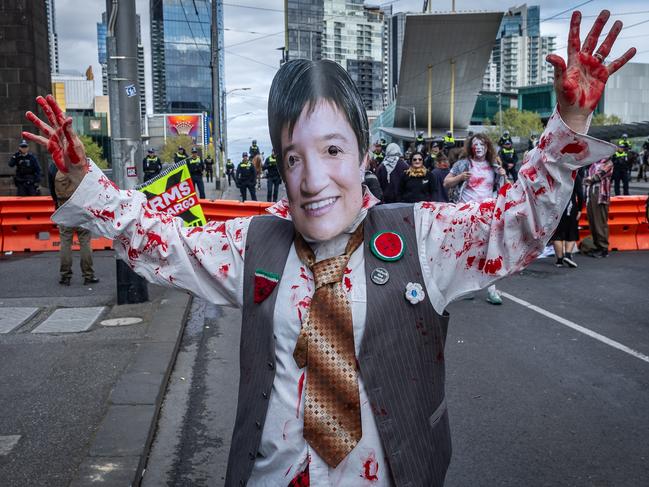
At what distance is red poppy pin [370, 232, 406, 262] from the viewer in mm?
2098

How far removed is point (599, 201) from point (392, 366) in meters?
10.8

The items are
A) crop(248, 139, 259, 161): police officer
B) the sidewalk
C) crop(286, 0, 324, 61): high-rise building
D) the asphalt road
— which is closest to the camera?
the sidewalk

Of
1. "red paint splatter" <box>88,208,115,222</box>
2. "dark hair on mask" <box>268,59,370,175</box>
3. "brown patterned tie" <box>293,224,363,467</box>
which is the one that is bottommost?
"brown patterned tie" <box>293,224,363,467</box>

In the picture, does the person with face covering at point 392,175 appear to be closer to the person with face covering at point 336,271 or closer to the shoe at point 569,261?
the shoe at point 569,261

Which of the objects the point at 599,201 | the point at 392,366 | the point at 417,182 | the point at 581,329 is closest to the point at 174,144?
the point at 599,201

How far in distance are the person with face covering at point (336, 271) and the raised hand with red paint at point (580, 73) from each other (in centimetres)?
2

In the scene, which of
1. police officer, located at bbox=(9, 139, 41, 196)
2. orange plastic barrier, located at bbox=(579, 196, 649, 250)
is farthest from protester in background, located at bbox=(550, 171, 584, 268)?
police officer, located at bbox=(9, 139, 41, 196)

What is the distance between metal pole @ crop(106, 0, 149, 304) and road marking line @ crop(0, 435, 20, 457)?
3.77m

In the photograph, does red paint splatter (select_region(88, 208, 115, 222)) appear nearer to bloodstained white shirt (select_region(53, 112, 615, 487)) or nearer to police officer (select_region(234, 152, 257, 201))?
bloodstained white shirt (select_region(53, 112, 615, 487))

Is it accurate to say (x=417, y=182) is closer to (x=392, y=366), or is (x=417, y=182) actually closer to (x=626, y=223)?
(x=626, y=223)

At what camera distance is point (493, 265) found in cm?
207

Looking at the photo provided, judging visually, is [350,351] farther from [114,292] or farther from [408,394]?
[114,292]

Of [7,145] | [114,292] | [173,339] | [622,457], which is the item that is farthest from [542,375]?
[7,145]

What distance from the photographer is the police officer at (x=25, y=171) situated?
1548 cm
